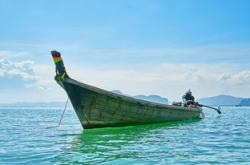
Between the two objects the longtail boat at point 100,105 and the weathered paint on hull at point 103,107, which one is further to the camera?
the weathered paint on hull at point 103,107

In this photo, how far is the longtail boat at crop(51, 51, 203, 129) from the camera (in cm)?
1992

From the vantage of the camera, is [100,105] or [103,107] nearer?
[100,105]

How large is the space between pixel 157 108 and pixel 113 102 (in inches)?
182

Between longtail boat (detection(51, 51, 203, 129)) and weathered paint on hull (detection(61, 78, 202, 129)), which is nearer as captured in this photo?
longtail boat (detection(51, 51, 203, 129))

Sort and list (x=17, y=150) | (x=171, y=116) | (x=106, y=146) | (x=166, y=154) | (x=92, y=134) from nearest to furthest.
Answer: (x=166, y=154)
(x=17, y=150)
(x=106, y=146)
(x=92, y=134)
(x=171, y=116)

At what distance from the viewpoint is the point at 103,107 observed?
21312 millimetres

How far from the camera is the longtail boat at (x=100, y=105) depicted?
19922mm

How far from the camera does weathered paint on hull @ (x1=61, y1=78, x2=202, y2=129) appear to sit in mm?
20578

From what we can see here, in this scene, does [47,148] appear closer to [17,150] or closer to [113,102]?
[17,150]

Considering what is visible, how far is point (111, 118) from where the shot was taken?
21.9m

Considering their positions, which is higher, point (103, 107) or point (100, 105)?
point (100, 105)

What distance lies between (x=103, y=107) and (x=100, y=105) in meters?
0.26

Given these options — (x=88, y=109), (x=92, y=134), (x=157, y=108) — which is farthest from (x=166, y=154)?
(x=157, y=108)

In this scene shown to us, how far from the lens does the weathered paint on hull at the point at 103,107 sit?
810 inches
